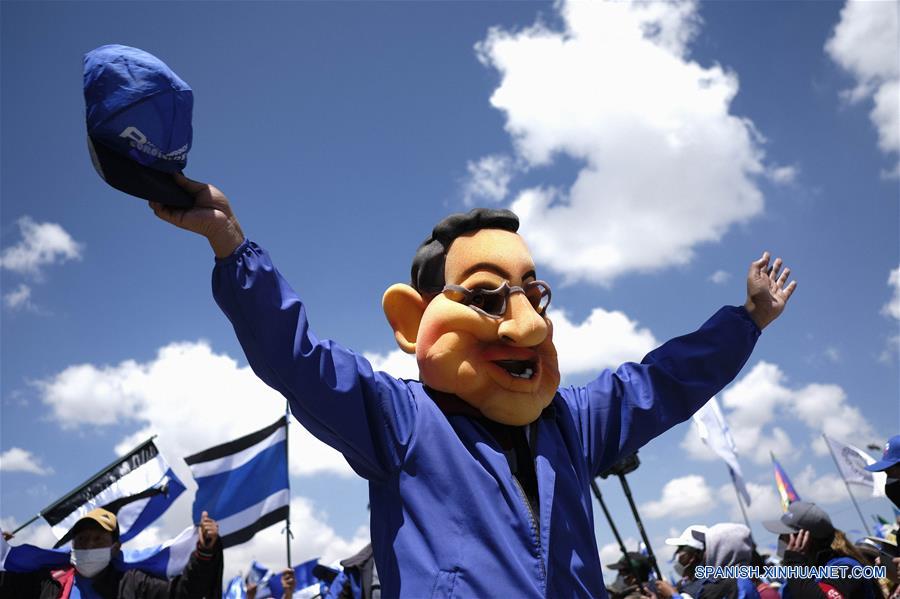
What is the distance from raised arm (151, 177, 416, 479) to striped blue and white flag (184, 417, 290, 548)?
6.38m

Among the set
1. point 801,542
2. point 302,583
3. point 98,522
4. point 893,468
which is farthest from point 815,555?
point 302,583

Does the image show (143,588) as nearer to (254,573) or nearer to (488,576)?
(488,576)

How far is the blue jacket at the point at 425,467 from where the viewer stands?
222 centimetres

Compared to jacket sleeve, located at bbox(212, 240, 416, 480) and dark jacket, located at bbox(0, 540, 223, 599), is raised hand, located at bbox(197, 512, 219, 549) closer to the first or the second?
dark jacket, located at bbox(0, 540, 223, 599)

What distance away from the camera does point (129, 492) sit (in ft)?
26.4

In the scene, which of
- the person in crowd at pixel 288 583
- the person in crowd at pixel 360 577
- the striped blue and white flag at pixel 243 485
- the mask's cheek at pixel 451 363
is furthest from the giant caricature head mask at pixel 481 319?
the striped blue and white flag at pixel 243 485

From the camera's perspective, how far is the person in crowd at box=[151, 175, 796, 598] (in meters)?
2.24

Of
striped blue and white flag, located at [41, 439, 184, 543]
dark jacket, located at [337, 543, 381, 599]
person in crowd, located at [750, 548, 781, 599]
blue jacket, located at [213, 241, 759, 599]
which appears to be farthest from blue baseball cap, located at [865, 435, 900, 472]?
striped blue and white flag, located at [41, 439, 184, 543]

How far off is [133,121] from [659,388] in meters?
2.38

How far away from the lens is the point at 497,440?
8.91ft

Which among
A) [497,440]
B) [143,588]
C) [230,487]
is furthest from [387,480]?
[230,487]

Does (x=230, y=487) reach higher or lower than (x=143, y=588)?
higher

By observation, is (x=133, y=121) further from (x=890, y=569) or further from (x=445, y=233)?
(x=890, y=569)

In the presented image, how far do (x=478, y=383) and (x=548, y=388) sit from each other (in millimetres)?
319
